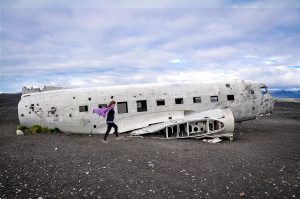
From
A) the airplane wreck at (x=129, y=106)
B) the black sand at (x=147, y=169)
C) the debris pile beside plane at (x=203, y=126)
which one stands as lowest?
the black sand at (x=147, y=169)

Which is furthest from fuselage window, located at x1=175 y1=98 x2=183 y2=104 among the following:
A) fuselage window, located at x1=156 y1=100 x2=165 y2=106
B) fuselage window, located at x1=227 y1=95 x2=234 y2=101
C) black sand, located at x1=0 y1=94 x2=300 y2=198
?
fuselage window, located at x1=227 y1=95 x2=234 y2=101

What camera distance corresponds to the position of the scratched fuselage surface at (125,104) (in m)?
18.1

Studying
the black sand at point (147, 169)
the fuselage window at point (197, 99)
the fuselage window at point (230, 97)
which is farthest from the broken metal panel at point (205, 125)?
the fuselage window at point (230, 97)

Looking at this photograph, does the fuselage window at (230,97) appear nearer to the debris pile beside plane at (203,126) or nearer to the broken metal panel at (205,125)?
the debris pile beside plane at (203,126)

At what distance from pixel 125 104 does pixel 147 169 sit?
→ 331 inches


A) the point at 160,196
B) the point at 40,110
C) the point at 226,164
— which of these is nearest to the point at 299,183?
the point at 226,164

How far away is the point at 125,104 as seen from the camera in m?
18.2

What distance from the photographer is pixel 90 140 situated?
1612cm

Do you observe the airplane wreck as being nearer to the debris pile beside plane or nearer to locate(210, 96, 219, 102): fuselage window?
locate(210, 96, 219, 102): fuselage window

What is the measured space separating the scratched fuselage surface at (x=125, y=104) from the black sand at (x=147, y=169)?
237 centimetres

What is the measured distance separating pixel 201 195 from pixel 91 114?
11.8m

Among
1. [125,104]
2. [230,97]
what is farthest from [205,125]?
[125,104]

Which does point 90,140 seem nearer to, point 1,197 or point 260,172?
point 1,197

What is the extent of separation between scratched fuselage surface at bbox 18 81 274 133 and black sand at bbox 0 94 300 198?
2.37 metres
